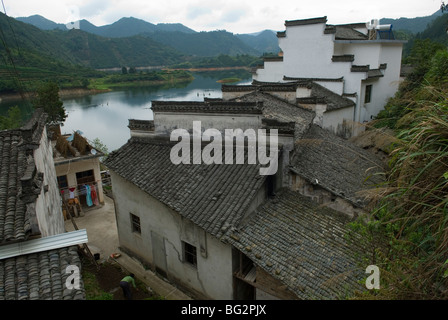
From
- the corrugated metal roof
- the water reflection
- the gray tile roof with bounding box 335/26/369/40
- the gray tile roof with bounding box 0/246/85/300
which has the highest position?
the gray tile roof with bounding box 335/26/369/40

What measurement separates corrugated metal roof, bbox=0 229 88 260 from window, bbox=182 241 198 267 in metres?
4.14

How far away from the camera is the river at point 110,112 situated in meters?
42.4

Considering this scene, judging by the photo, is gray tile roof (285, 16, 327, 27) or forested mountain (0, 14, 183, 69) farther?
forested mountain (0, 14, 183, 69)

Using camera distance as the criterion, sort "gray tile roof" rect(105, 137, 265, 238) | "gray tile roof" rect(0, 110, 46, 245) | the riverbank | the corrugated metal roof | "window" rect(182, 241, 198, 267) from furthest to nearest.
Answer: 1. the riverbank
2. "window" rect(182, 241, 198, 267)
3. "gray tile roof" rect(105, 137, 265, 238)
4. "gray tile roof" rect(0, 110, 46, 245)
5. the corrugated metal roof

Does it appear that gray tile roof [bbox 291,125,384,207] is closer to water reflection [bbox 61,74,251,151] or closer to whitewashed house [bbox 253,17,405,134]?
whitewashed house [bbox 253,17,405,134]

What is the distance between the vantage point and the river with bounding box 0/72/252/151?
42.4m

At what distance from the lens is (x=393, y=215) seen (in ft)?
15.1

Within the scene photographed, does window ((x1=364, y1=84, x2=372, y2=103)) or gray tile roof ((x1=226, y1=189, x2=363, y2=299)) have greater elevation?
window ((x1=364, y1=84, x2=372, y2=103))

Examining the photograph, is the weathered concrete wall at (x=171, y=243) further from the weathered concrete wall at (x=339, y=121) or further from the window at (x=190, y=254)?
the weathered concrete wall at (x=339, y=121)

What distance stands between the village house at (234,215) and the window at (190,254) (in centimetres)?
4

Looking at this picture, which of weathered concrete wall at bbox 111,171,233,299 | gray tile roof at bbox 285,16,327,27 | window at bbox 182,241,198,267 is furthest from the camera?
gray tile roof at bbox 285,16,327,27

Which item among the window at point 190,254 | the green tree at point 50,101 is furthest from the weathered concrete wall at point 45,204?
the green tree at point 50,101

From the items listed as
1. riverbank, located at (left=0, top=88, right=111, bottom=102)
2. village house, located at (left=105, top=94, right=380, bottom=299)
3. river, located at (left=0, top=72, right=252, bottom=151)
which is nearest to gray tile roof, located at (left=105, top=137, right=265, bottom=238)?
village house, located at (left=105, top=94, right=380, bottom=299)

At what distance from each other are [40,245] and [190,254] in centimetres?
490
